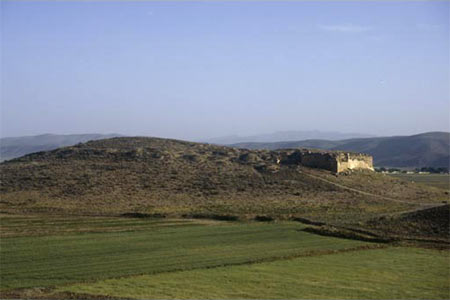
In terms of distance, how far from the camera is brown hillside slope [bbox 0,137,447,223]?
191ft

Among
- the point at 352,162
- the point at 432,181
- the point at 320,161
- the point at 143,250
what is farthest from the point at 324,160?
the point at 143,250

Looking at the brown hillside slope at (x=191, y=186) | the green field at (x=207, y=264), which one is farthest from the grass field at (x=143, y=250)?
the brown hillside slope at (x=191, y=186)

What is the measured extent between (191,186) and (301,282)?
4759cm

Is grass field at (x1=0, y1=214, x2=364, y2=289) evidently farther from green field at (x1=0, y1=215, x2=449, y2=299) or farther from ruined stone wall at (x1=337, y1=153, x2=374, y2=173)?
ruined stone wall at (x1=337, y1=153, x2=374, y2=173)

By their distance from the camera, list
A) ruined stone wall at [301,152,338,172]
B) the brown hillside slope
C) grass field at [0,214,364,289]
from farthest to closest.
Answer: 1. ruined stone wall at [301,152,338,172]
2. the brown hillside slope
3. grass field at [0,214,364,289]

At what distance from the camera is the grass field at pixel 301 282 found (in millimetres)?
23172

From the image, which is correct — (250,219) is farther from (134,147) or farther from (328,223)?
(134,147)

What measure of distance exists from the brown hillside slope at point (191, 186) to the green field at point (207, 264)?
12.5 metres

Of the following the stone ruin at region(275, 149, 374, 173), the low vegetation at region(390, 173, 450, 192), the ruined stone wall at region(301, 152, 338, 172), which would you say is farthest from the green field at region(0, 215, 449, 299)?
the low vegetation at region(390, 173, 450, 192)

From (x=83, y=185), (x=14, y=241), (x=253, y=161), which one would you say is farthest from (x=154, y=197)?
(x=14, y=241)

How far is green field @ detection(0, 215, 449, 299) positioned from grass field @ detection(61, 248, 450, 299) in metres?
0.04

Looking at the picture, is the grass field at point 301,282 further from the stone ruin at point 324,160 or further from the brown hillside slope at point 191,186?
the stone ruin at point 324,160

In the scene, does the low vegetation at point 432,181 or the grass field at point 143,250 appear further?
the low vegetation at point 432,181

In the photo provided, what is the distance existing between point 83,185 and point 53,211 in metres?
16.5
